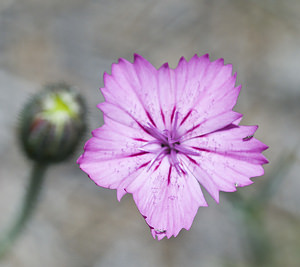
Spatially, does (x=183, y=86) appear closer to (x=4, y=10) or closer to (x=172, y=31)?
(x=172, y=31)

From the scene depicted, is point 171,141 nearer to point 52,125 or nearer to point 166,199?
point 166,199

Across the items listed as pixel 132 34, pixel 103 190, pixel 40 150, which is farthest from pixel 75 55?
pixel 40 150

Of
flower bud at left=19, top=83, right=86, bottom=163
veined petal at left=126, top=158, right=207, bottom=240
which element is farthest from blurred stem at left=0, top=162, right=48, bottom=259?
veined petal at left=126, top=158, right=207, bottom=240

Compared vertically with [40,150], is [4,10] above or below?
below

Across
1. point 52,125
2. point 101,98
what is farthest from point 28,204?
point 101,98

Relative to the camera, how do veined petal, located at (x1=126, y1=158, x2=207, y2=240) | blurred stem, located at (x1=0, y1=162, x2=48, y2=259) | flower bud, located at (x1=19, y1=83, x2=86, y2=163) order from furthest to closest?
blurred stem, located at (x1=0, y1=162, x2=48, y2=259) < flower bud, located at (x1=19, y1=83, x2=86, y2=163) < veined petal, located at (x1=126, y1=158, x2=207, y2=240)

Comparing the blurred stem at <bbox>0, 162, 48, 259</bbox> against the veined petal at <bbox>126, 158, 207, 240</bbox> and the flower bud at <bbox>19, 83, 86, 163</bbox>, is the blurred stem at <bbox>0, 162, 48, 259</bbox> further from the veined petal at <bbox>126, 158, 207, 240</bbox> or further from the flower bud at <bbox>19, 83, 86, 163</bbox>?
the veined petal at <bbox>126, 158, 207, 240</bbox>
